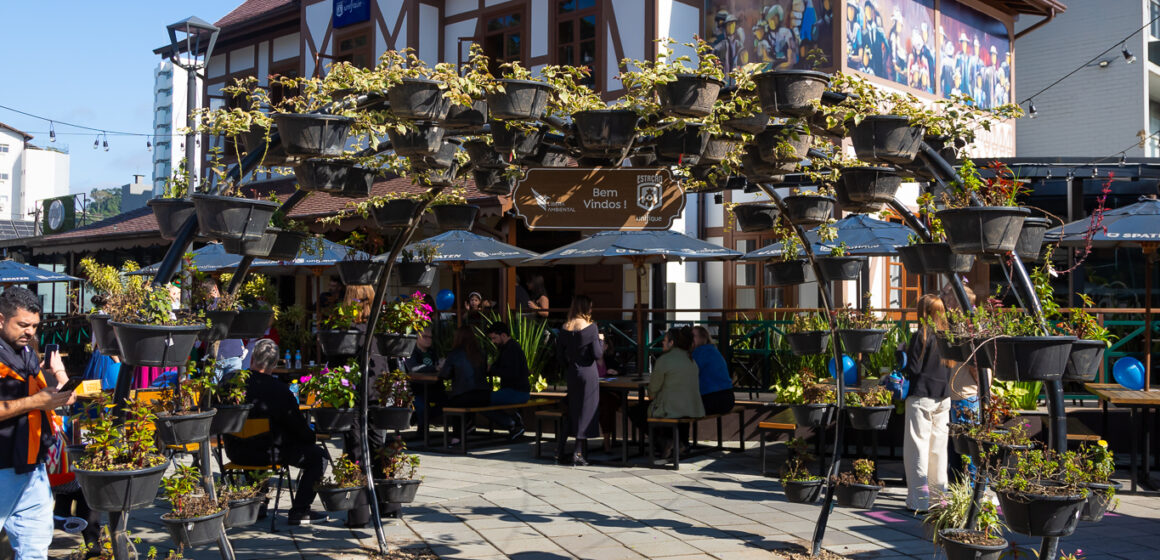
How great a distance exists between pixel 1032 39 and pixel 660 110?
18.5m

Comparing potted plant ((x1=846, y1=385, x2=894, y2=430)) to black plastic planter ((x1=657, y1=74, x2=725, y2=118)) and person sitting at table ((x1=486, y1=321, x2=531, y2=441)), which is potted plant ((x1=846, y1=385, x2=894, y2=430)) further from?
person sitting at table ((x1=486, y1=321, x2=531, y2=441))

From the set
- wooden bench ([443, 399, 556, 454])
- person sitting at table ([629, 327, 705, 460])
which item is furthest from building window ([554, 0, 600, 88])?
person sitting at table ([629, 327, 705, 460])

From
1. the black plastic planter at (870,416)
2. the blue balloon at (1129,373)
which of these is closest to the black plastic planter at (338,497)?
the black plastic planter at (870,416)

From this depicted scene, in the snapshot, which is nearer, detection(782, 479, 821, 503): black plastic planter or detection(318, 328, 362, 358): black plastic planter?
detection(318, 328, 362, 358): black plastic planter

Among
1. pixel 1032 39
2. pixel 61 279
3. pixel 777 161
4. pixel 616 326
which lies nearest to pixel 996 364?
pixel 777 161

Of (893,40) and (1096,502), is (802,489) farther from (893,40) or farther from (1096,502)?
(893,40)

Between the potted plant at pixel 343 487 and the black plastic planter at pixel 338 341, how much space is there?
2.29 ft

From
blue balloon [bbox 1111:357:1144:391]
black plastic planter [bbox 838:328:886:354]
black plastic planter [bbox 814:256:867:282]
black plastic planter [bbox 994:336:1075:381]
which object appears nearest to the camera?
black plastic planter [bbox 994:336:1075:381]

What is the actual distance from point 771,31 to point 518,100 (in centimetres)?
1095

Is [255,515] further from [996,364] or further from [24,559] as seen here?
[996,364]

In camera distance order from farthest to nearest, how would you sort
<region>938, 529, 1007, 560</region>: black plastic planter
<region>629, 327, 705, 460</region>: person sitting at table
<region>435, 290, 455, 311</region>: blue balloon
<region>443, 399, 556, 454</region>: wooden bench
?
<region>435, 290, 455, 311</region>: blue balloon → <region>443, 399, 556, 454</region>: wooden bench → <region>629, 327, 705, 460</region>: person sitting at table → <region>938, 529, 1007, 560</region>: black plastic planter

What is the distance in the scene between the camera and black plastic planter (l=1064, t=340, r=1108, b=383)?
422 centimetres

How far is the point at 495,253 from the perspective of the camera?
1335cm

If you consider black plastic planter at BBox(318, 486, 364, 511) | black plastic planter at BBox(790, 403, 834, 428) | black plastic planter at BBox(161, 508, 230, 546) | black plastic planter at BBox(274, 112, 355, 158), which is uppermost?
black plastic planter at BBox(274, 112, 355, 158)
